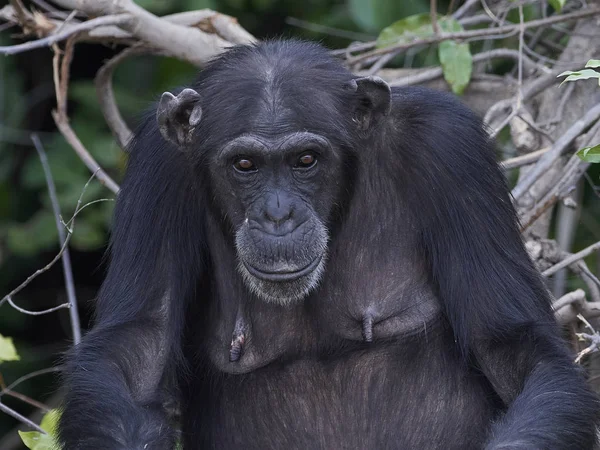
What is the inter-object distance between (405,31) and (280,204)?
2929 millimetres

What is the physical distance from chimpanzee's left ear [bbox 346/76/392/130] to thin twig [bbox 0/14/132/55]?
1909 millimetres

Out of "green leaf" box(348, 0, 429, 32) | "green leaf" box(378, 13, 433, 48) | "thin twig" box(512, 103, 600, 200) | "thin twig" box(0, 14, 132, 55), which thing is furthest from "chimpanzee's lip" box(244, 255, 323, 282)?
"green leaf" box(348, 0, 429, 32)

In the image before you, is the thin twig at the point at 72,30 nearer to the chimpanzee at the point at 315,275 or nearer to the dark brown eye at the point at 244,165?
the chimpanzee at the point at 315,275

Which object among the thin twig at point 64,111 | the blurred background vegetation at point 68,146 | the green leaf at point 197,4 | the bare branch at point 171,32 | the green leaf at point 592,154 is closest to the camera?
the green leaf at point 592,154

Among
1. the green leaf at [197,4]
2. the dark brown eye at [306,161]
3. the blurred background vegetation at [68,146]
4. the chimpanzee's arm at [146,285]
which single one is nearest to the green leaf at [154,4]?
the blurred background vegetation at [68,146]

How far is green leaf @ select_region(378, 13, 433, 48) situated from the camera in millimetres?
7973

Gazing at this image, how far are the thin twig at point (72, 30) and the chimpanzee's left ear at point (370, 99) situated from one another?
1909 mm

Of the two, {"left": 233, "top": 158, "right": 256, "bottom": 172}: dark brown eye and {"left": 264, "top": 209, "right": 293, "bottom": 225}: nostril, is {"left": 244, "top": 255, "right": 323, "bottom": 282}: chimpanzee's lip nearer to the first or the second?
{"left": 264, "top": 209, "right": 293, "bottom": 225}: nostril

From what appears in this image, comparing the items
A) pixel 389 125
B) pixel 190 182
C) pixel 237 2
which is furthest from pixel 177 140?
pixel 237 2

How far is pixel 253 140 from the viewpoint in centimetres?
567

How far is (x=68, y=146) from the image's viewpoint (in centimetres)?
1052

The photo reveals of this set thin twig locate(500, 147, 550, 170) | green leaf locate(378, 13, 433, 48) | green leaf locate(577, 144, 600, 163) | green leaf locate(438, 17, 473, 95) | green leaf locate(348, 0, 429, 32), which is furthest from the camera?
green leaf locate(348, 0, 429, 32)

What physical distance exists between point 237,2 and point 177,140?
14.5 feet

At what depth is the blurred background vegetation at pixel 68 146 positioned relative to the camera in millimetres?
9922
